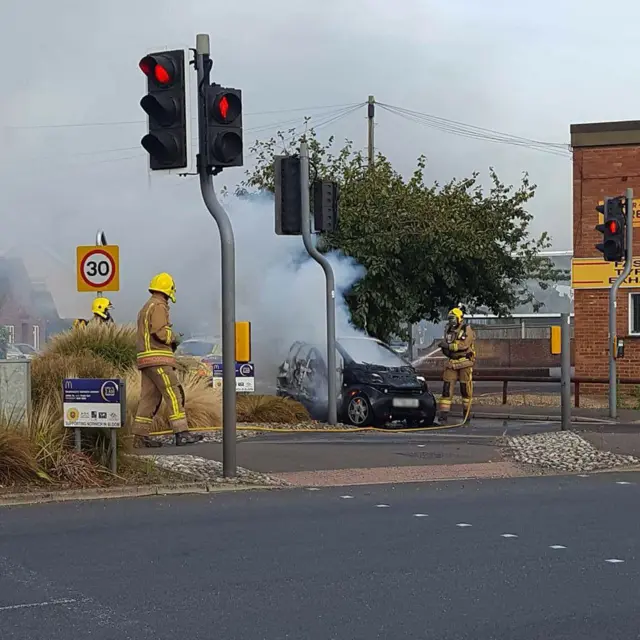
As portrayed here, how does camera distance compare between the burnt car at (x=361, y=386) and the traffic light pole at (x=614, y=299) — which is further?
the traffic light pole at (x=614, y=299)

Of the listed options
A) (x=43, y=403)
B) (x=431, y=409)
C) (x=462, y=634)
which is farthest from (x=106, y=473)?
(x=431, y=409)

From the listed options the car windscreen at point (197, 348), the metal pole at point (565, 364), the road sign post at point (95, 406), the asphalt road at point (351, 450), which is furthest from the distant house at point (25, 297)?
the road sign post at point (95, 406)

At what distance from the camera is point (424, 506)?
33.5 feet

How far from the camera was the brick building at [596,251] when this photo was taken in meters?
25.3

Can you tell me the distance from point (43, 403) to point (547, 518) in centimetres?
502

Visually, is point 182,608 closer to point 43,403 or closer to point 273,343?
point 43,403

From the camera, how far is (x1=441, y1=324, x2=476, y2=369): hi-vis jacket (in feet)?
64.5

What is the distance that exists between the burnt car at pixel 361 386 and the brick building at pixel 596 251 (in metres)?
8.08

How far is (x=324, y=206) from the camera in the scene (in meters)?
16.6

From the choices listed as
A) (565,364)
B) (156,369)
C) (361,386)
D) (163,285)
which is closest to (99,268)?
(163,285)

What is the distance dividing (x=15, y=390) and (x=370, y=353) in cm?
844

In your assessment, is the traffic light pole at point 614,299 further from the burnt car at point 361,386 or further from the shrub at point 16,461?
the shrub at point 16,461

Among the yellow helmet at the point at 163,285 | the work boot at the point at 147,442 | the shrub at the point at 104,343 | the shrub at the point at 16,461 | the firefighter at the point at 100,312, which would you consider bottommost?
the work boot at the point at 147,442

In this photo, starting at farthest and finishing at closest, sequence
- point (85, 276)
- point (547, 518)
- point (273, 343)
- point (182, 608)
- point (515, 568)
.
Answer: point (273, 343)
point (85, 276)
point (547, 518)
point (515, 568)
point (182, 608)
